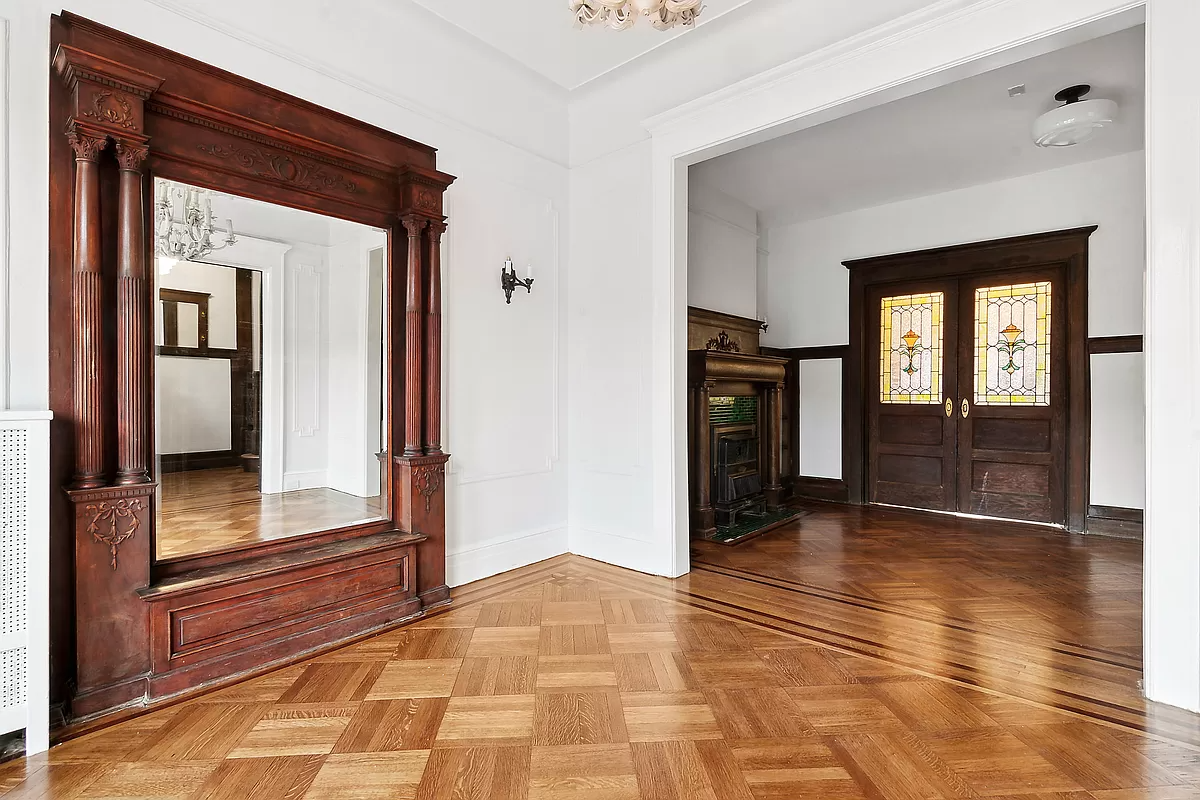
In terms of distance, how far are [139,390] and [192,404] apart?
0.93 feet

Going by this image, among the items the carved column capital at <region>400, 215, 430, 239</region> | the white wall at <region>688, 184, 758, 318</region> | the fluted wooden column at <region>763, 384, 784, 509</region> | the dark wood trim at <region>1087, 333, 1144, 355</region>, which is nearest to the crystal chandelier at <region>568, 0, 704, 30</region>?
the carved column capital at <region>400, 215, 430, 239</region>

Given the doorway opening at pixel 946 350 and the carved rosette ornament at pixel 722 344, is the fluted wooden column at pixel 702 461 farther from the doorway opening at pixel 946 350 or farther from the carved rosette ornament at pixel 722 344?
the carved rosette ornament at pixel 722 344

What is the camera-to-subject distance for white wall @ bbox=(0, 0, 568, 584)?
2.28 meters

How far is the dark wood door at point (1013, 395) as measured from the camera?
5492 mm

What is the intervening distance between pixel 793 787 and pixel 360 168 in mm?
3395

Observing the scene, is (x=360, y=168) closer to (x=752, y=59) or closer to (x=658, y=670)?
(x=752, y=59)

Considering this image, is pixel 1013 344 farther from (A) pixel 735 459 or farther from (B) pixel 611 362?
(B) pixel 611 362

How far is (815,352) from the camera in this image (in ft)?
22.6

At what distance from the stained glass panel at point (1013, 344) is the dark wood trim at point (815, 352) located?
1298 mm

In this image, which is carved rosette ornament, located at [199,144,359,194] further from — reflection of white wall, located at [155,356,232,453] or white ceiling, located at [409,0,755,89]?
white ceiling, located at [409,0,755,89]

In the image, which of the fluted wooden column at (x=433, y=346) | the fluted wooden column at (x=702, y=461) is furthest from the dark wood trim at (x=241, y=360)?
the fluted wooden column at (x=702, y=461)

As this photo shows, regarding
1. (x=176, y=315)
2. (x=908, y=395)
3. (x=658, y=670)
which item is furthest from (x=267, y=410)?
(x=908, y=395)

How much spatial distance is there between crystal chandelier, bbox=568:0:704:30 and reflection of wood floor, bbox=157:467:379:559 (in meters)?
2.54

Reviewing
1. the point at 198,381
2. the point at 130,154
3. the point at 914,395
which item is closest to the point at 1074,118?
the point at 914,395
